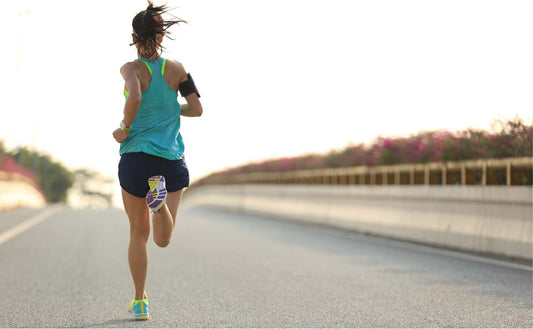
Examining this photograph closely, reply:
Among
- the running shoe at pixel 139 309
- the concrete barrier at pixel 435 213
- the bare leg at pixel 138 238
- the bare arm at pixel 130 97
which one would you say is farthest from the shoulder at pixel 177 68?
the concrete barrier at pixel 435 213

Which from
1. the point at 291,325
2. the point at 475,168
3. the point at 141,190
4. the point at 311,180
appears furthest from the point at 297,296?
the point at 311,180

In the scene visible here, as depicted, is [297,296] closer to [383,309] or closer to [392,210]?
[383,309]

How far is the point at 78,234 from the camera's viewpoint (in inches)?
601

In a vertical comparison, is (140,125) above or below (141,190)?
above

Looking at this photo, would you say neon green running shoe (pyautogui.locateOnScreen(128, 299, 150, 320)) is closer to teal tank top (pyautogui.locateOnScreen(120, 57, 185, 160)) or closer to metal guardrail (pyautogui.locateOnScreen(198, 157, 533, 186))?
teal tank top (pyautogui.locateOnScreen(120, 57, 185, 160))

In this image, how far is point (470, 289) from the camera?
798 cm

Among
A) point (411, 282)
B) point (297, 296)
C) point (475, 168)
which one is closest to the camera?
point (297, 296)

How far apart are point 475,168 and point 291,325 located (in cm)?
721

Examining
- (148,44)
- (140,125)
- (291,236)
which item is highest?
(148,44)

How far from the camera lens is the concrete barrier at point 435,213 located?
404 inches

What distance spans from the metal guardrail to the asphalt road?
1.43m

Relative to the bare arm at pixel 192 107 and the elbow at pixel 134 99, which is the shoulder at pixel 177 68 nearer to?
the bare arm at pixel 192 107

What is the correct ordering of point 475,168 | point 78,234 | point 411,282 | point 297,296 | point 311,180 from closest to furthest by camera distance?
point 297,296 → point 411,282 → point 475,168 → point 78,234 → point 311,180

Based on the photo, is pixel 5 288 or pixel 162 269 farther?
pixel 162 269
